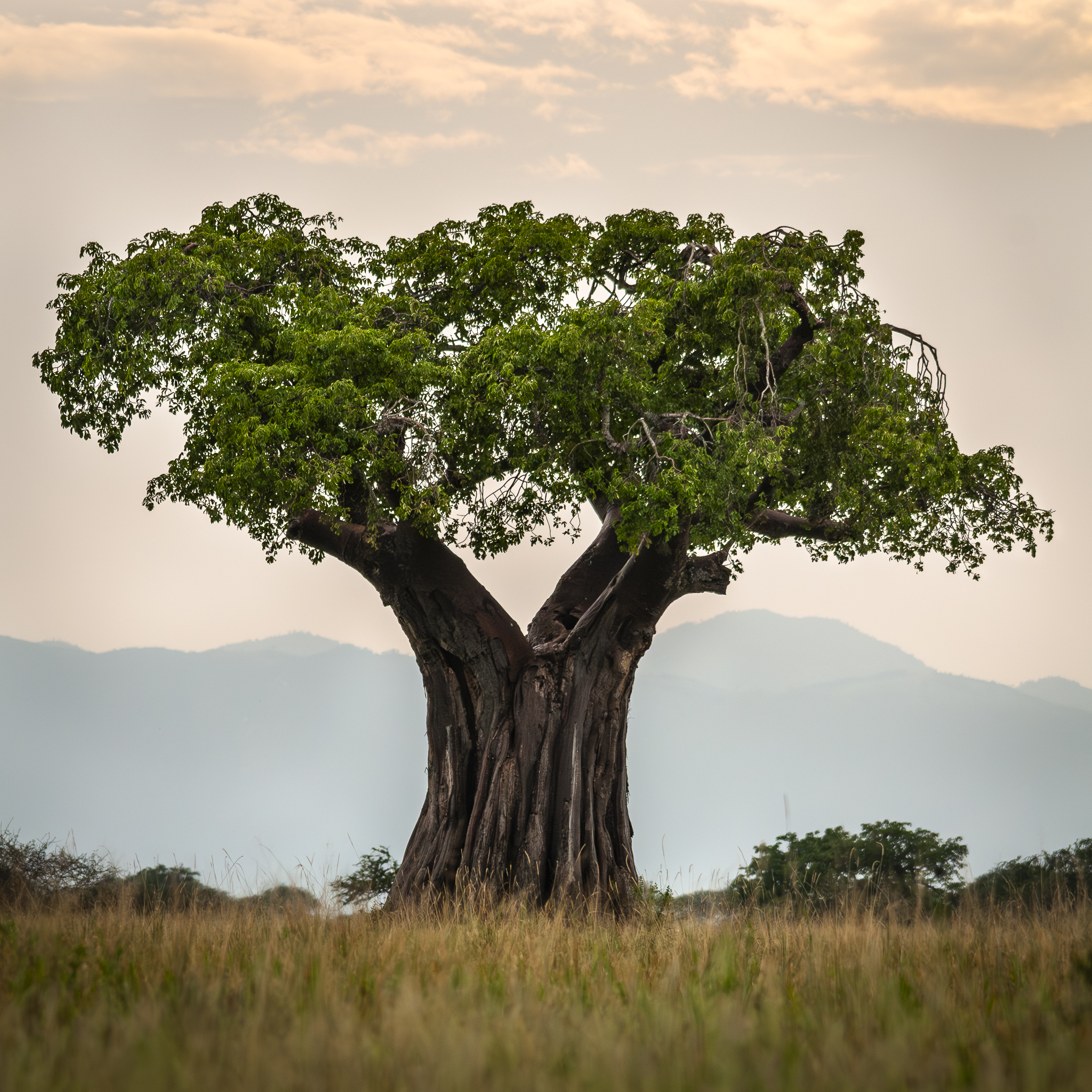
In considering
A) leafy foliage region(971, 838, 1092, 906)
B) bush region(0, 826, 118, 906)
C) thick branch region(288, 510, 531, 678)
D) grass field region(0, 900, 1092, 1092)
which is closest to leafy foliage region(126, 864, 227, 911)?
bush region(0, 826, 118, 906)

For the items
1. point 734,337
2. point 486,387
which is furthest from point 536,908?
point 734,337

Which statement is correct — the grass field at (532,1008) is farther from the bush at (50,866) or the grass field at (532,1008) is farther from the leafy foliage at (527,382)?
the bush at (50,866)

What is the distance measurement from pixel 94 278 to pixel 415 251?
3.53 meters

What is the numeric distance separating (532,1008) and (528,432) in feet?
19.3

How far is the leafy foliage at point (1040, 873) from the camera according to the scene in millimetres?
10531

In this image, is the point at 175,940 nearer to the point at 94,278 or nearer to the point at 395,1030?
the point at 395,1030

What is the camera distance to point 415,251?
10.9 m

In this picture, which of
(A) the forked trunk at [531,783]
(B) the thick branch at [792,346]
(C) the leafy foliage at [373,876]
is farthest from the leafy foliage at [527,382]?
(C) the leafy foliage at [373,876]

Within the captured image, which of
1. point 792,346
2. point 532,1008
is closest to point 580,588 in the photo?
point 792,346

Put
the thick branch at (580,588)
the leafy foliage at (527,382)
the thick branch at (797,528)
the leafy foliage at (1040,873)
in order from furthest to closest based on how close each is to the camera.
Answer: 1. the thick branch at (797,528)
2. the thick branch at (580,588)
3. the leafy foliage at (1040,873)
4. the leafy foliage at (527,382)

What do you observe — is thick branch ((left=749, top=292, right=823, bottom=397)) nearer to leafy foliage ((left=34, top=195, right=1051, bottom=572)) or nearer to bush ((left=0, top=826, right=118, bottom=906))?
leafy foliage ((left=34, top=195, right=1051, bottom=572))

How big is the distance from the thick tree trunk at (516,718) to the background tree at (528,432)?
31 mm

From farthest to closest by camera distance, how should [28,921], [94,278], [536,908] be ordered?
1. [94,278]
2. [536,908]
3. [28,921]

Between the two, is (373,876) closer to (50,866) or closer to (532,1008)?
(50,866)
